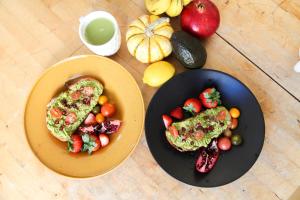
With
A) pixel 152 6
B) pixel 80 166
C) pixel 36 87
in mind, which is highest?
pixel 152 6

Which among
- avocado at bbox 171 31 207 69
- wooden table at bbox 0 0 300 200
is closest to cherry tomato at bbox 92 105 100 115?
wooden table at bbox 0 0 300 200

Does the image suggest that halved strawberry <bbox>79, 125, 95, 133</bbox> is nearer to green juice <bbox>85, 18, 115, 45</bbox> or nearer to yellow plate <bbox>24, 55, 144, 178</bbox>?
yellow plate <bbox>24, 55, 144, 178</bbox>

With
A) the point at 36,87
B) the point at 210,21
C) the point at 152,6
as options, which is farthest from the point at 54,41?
the point at 210,21

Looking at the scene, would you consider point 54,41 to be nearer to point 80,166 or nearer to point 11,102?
point 11,102

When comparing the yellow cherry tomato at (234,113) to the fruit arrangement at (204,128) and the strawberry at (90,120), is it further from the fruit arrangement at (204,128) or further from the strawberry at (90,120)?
the strawberry at (90,120)

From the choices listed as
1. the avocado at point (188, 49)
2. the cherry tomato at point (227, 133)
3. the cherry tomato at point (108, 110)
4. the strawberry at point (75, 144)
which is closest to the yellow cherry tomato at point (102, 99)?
the cherry tomato at point (108, 110)
